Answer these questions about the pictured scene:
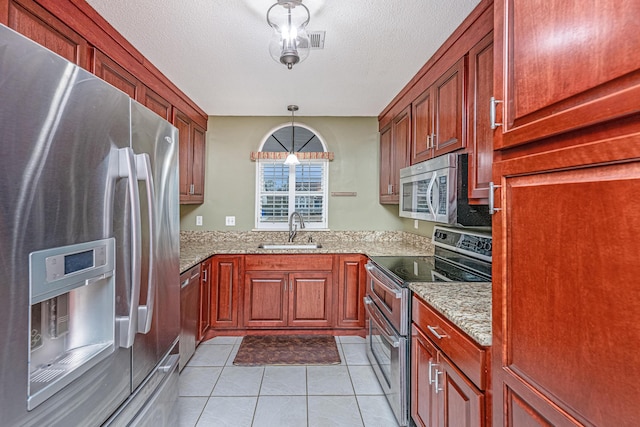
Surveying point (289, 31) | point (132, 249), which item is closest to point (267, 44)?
point (289, 31)

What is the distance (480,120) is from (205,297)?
104 inches

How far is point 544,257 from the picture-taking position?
0.74 m

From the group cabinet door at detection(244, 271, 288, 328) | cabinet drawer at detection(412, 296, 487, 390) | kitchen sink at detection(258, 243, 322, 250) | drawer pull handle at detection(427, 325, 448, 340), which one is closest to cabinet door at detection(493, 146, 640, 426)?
cabinet drawer at detection(412, 296, 487, 390)

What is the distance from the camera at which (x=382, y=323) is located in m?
2.12

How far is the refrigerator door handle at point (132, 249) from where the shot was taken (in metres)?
1.02

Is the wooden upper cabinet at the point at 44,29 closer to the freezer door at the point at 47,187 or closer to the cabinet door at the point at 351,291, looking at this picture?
the freezer door at the point at 47,187

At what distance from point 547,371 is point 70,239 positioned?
1.21 m

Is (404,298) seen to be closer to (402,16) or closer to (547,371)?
(547,371)

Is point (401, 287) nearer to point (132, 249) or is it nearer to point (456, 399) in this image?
point (456, 399)

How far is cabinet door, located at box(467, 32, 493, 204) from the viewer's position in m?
1.59

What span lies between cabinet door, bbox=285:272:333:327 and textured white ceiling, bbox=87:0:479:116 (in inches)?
68.6

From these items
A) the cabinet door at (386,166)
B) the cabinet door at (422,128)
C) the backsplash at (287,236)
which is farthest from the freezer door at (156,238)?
the cabinet door at (386,166)

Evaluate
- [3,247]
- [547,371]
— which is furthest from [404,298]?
[3,247]

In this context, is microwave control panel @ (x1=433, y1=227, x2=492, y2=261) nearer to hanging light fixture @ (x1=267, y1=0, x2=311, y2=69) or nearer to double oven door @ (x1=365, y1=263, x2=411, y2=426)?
double oven door @ (x1=365, y1=263, x2=411, y2=426)
